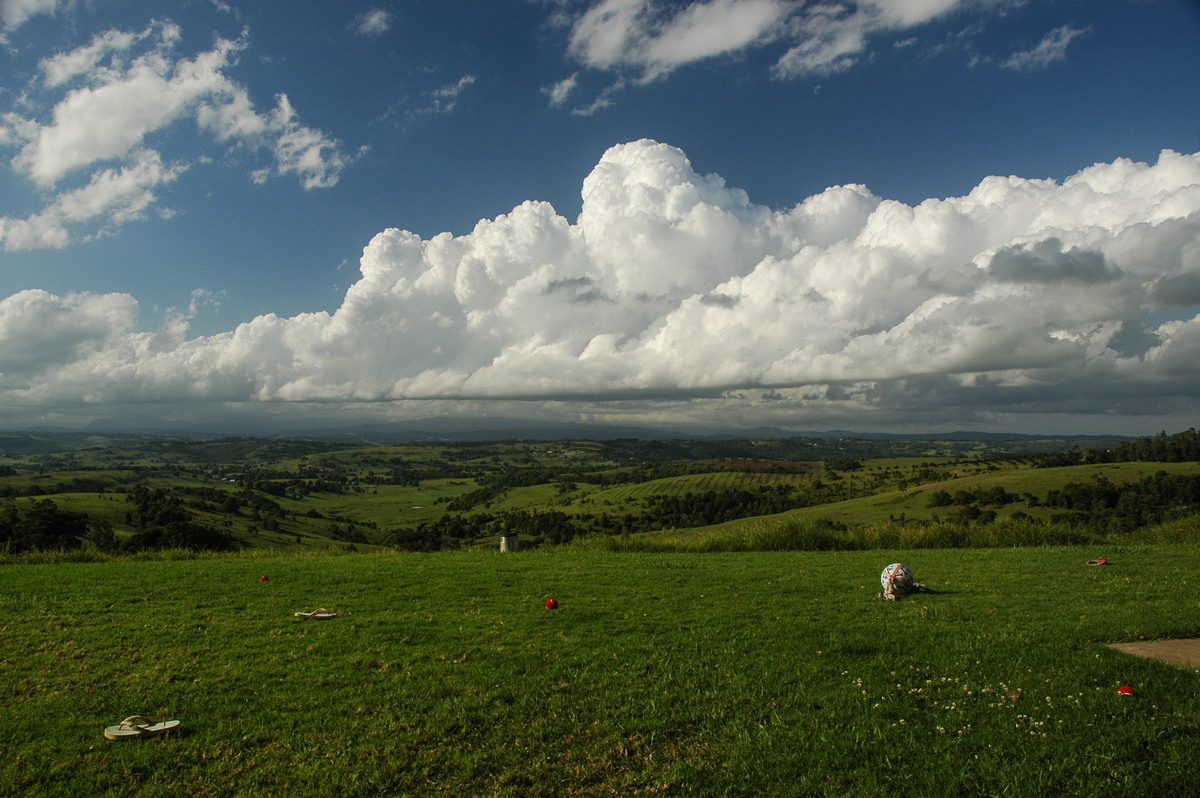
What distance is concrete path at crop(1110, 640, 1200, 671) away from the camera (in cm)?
813

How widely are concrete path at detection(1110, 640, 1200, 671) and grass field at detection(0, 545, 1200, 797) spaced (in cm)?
38

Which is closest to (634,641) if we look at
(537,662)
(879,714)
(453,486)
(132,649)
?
(537,662)

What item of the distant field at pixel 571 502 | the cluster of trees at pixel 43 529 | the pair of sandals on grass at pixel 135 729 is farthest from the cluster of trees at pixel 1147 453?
the cluster of trees at pixel 43 529

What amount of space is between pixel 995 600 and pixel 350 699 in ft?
41.0

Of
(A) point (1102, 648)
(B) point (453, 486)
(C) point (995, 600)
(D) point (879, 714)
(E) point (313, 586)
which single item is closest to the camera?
(D) point (879, 714)

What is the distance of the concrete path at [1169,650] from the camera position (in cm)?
813

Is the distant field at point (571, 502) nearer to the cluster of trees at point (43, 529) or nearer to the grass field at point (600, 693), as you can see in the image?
the cluster of trees at point (43, 529)

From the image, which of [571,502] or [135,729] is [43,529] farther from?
[571,502]

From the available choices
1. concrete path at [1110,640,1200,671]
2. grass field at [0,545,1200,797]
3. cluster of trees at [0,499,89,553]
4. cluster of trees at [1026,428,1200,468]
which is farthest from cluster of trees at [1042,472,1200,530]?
cluster of trees at [0,499,89,553]

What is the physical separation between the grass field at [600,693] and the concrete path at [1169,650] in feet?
1.23

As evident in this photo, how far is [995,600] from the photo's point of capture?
1266 cm

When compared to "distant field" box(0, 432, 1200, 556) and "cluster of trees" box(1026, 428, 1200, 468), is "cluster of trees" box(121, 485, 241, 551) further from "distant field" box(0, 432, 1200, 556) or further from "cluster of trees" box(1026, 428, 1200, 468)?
"cluster of trees" box(1026, 428, 1200, 468)

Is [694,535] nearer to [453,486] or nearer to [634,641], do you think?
[634,641]

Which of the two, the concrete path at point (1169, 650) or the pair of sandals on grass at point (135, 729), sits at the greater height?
the pair of sandals on grass at point (135, 729)
